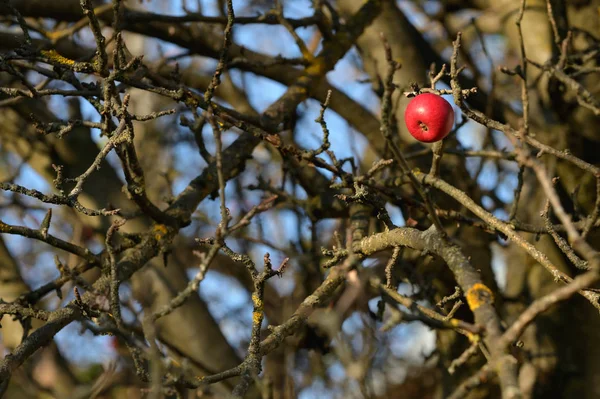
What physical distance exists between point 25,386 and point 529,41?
13.3 ft

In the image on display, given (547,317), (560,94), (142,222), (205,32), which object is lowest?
(547,317)

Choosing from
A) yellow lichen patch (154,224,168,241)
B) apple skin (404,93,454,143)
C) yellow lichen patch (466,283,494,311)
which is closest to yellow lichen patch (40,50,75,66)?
yellow lichen patch (154,224,168,241)

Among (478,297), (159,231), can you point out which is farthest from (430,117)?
(159,231)

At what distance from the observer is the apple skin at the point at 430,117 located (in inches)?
90.7

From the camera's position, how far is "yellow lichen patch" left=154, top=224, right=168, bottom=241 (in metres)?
2.68

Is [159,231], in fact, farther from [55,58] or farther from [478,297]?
[478,297]

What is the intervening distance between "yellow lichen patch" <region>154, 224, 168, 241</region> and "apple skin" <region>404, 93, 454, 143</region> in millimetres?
1052

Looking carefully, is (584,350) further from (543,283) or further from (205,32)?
(205,32)

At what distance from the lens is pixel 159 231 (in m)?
2.69

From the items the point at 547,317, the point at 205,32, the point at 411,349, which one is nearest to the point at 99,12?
the point at 205,32

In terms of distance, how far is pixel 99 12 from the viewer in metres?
3.62

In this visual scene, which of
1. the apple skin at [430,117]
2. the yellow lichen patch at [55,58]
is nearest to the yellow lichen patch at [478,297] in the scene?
the apple skin at [430,117]

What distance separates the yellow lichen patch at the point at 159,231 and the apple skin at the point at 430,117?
1.05m

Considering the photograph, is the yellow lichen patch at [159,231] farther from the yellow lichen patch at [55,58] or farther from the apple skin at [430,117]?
the apple skin at [430,117]
